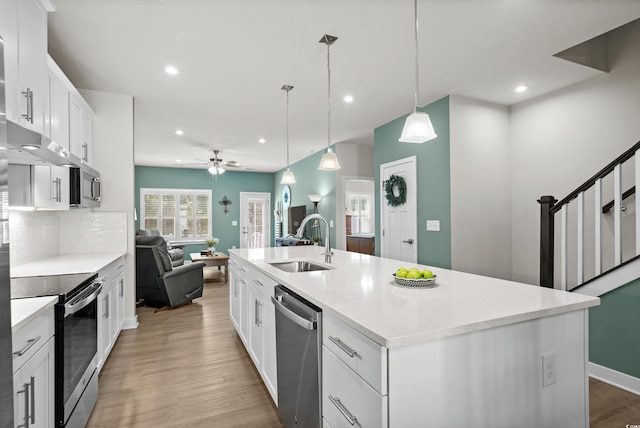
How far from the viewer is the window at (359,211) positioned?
33.4 ft

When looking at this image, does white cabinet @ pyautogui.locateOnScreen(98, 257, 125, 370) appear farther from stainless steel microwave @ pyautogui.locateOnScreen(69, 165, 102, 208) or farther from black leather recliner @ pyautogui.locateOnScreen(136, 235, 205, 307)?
black leather recliner @ pyautogui.locateOnScreen(136, 235, 205, 307)

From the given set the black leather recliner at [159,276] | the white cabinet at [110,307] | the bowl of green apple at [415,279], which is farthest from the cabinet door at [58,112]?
the bowl of green apple at [415,279]

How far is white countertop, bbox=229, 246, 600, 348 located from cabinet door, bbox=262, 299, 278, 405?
275 mm

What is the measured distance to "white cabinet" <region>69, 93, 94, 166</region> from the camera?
2896mm

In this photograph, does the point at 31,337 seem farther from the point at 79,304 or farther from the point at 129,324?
the point at 129,324

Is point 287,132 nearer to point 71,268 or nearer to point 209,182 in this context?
point 71,268

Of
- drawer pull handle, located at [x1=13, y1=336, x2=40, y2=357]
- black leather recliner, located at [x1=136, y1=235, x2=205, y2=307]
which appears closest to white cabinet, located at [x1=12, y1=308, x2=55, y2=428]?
drawer pull handle, located at [x1=13, y1=336, x2=40, y2=357]

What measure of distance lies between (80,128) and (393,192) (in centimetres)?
371

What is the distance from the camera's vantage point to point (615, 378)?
2.51m

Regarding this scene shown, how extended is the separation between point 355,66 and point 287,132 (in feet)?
8.18

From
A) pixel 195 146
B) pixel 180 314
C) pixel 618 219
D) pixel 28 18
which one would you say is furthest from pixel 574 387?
pixel 195 146

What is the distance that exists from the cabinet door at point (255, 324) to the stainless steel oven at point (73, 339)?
1.03 m

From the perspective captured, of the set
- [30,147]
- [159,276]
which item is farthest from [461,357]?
[159,276]

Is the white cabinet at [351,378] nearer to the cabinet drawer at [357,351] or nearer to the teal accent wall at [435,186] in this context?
the cabinet drawer at [357,351]
